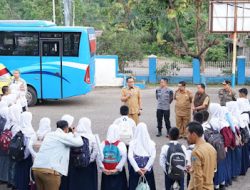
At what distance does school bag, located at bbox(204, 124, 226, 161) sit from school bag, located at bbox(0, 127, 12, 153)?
9.99 ft

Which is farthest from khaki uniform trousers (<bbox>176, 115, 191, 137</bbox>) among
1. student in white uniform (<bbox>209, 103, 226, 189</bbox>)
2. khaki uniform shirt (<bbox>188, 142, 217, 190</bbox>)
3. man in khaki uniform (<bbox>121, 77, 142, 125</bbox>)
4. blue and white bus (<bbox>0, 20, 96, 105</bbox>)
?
khaki uniform shirt (<bbox>188, 142, 217, 190</bbox>)

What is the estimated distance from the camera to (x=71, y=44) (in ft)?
54.6

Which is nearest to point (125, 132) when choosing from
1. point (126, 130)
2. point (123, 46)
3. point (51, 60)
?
point (126, 130)

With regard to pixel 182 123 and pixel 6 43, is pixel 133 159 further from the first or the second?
pixel 6 43

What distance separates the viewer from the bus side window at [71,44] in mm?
16625

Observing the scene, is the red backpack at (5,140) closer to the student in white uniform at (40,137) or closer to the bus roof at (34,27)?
the student in white uniform at (40,137)

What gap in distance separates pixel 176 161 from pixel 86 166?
4.40ft

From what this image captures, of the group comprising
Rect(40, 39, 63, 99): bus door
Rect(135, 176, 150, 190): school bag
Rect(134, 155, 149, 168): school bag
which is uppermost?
Rect(40, 39, 63, 99): bus door

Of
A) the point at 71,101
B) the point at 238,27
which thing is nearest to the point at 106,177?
the point at 71,101

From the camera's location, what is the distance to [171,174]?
7.09 meters

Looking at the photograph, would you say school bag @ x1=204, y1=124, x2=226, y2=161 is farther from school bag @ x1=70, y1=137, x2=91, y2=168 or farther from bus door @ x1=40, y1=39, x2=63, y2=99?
bus door @ x1=40, y1=39, x2=63, y2=99

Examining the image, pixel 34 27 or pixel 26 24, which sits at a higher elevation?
pixel 26 24

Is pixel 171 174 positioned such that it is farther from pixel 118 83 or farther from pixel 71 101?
pixel 118 83

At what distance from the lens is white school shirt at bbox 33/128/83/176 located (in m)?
6.82
